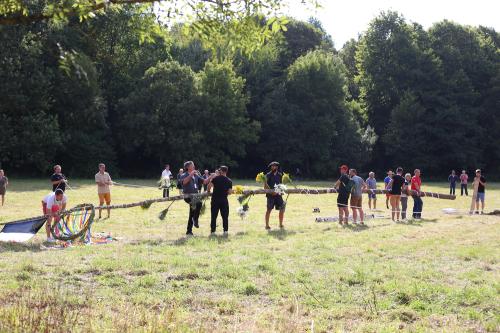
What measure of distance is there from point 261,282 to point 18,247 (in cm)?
597

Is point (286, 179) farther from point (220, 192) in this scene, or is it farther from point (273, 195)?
point (220, 192)

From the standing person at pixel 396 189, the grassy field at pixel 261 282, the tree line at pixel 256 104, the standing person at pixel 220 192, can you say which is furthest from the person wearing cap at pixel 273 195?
the tree line at pixel 256 104

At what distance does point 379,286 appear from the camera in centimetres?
862

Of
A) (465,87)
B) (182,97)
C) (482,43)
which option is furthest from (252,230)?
(482,43)

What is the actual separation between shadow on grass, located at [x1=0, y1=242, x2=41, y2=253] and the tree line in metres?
32.5

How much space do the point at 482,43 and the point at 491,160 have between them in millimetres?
12936

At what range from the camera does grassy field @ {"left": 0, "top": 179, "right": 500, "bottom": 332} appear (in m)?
6.61

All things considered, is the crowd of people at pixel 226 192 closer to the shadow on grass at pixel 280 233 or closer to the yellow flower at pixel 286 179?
the yellow flower at pixel 286 179

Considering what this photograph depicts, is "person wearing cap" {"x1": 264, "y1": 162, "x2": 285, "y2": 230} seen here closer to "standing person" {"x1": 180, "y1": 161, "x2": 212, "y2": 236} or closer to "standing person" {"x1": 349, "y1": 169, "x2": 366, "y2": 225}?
"standing person" {"x1": 180, "y1": 161, "x2": 212, "y2": 236}

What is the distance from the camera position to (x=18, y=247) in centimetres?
1215

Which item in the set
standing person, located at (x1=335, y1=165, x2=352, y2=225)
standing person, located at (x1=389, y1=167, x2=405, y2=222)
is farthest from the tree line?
standing person, located at (x1=335, y1=165, x2=352, y2=225)

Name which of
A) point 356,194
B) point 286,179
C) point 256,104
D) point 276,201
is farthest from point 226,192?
point 256,104

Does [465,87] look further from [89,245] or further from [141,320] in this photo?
[141,320]

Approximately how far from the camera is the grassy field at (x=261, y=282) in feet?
21.7
